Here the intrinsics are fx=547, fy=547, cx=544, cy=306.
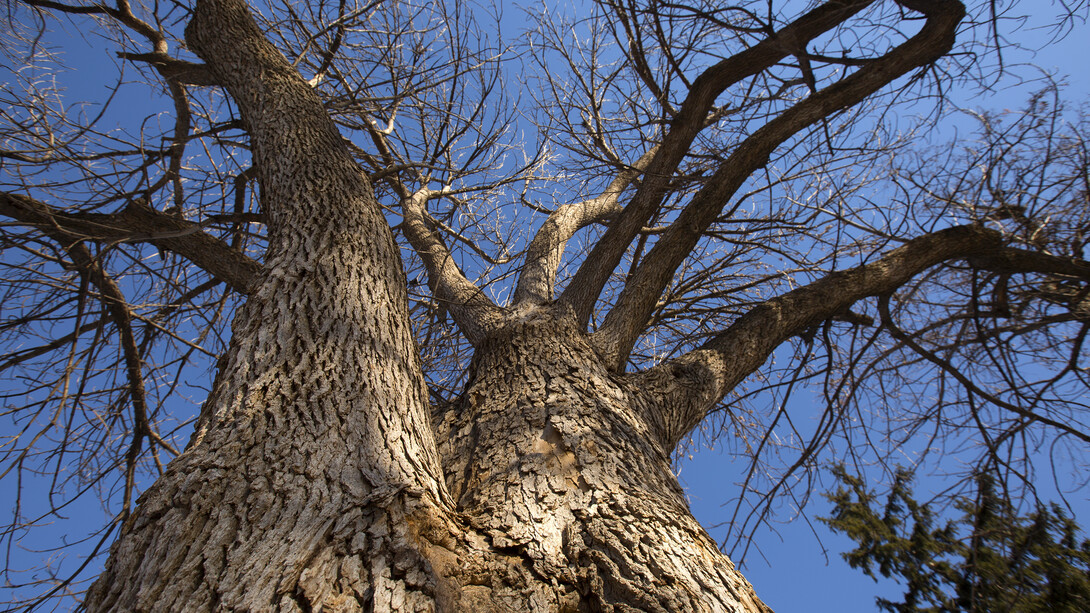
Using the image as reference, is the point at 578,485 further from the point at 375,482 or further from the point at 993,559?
the point at 993,559

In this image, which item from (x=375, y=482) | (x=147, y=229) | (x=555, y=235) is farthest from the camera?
(x=555, y=235)

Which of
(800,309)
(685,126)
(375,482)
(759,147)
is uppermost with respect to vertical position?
(685,126)

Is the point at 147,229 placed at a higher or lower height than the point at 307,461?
higher

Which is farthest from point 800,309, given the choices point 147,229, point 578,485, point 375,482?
point 147,229

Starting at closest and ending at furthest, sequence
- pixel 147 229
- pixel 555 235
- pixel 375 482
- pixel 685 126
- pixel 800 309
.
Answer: pixel 375 482, pixel 147 229, pixel 800 309, pixel 685 126, pixel 555 235

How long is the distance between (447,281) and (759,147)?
71.4 inches

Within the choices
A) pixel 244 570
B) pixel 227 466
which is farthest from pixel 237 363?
pixel 244 570

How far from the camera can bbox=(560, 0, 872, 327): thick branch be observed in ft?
8.65

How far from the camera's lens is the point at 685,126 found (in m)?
2.93

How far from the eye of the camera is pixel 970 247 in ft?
9.46

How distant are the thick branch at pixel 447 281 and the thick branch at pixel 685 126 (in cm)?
47

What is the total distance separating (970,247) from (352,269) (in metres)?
3.08

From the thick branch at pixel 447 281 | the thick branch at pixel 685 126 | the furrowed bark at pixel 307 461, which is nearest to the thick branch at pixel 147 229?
the furrowed bark at pixel 307 461

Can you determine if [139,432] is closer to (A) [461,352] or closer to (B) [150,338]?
(B) [150,338]
